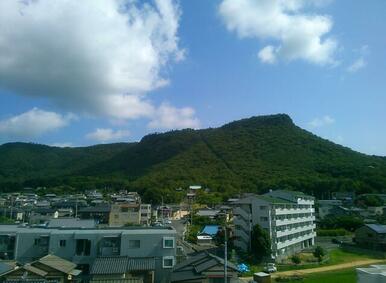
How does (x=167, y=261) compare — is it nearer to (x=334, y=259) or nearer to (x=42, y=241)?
(x=42, y=241)

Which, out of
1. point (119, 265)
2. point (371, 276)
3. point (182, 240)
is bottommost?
point (182, 240)

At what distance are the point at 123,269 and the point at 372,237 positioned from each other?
109 ft

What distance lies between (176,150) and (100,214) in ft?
230

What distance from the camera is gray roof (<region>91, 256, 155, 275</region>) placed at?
21516 millimetres

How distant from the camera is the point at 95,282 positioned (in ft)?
68.3

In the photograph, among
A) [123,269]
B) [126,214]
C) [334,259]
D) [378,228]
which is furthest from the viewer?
[126,214]

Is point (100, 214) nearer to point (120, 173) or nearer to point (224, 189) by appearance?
point (224, 189)

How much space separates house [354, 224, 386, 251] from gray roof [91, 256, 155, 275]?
99.5 feet

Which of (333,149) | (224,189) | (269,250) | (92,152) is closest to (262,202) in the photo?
(269,250)

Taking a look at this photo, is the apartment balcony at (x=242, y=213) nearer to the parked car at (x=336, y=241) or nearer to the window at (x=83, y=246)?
the parked car at (x=336, y=241)

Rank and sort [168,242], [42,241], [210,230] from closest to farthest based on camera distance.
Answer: [168,242] → [42,241] → [210,230]

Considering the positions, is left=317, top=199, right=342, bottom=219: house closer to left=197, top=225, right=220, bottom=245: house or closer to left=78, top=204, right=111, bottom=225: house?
left=197, top=225, right=220, bottom=245: house

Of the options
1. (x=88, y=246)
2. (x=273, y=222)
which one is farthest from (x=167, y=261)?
(x=273, y=222)

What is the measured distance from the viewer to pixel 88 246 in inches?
997
